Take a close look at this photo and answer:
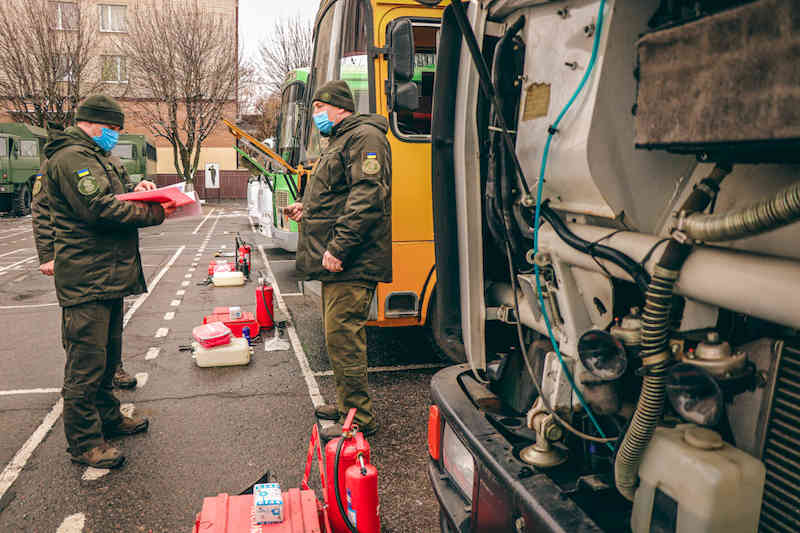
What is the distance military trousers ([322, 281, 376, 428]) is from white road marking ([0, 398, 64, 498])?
6.42ft

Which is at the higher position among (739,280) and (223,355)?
(739,280)

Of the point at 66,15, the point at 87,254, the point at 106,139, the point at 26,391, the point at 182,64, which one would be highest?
the point at 66,15

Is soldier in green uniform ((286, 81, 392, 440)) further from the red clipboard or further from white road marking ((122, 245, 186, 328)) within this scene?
white road marking ((122, 245, 186, 328))

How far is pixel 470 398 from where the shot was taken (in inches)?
92.4

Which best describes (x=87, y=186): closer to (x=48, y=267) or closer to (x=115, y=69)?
(x=48, y=267)

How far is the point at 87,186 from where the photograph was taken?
3447 mm

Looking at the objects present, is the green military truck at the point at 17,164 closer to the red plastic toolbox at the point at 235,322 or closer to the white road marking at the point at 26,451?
the red plastic toolbox at the point at 235,322

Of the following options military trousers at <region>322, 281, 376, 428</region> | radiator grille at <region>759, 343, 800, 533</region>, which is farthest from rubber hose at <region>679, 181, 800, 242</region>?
military trousers at <region>322, 281, 376, 428</region>

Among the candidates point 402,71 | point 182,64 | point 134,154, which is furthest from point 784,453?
point 182,64

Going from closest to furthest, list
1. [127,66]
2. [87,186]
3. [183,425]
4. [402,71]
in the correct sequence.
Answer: [87,186], [402,71], [183,425], [127,66]

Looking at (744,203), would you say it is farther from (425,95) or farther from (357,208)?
(425,95)

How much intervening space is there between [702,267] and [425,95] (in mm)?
4112

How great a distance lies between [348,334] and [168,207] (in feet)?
4.51

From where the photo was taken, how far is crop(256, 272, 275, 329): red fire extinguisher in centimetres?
653
